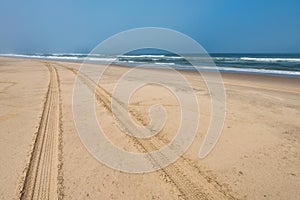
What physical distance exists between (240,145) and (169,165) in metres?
1.41

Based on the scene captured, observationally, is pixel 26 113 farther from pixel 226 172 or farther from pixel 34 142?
pixel 226 172

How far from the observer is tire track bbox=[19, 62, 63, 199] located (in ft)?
8.34

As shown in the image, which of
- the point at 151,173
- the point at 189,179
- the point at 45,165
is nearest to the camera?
the point at 189,179

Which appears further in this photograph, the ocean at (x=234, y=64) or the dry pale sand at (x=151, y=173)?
the ocean at (x=234, y=64)

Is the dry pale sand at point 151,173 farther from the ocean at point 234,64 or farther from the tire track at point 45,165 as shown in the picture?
the ocean at point 234,64

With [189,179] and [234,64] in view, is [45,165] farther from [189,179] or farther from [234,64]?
[234,64]

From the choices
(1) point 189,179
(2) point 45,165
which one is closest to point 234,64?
(1) point 189,179

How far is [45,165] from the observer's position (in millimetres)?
3082

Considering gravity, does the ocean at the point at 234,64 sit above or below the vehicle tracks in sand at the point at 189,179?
above

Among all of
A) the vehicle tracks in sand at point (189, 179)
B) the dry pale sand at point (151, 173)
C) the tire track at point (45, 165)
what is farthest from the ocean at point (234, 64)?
the tire track at point (45, 165)

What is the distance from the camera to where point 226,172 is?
2996 millimetres

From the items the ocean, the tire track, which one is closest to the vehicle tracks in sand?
the tire track

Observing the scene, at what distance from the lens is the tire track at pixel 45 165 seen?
2543mm

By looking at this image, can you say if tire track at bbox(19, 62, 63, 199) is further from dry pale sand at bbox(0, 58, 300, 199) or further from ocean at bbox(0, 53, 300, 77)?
ocean at bbox(0, 53, 300, 77)
